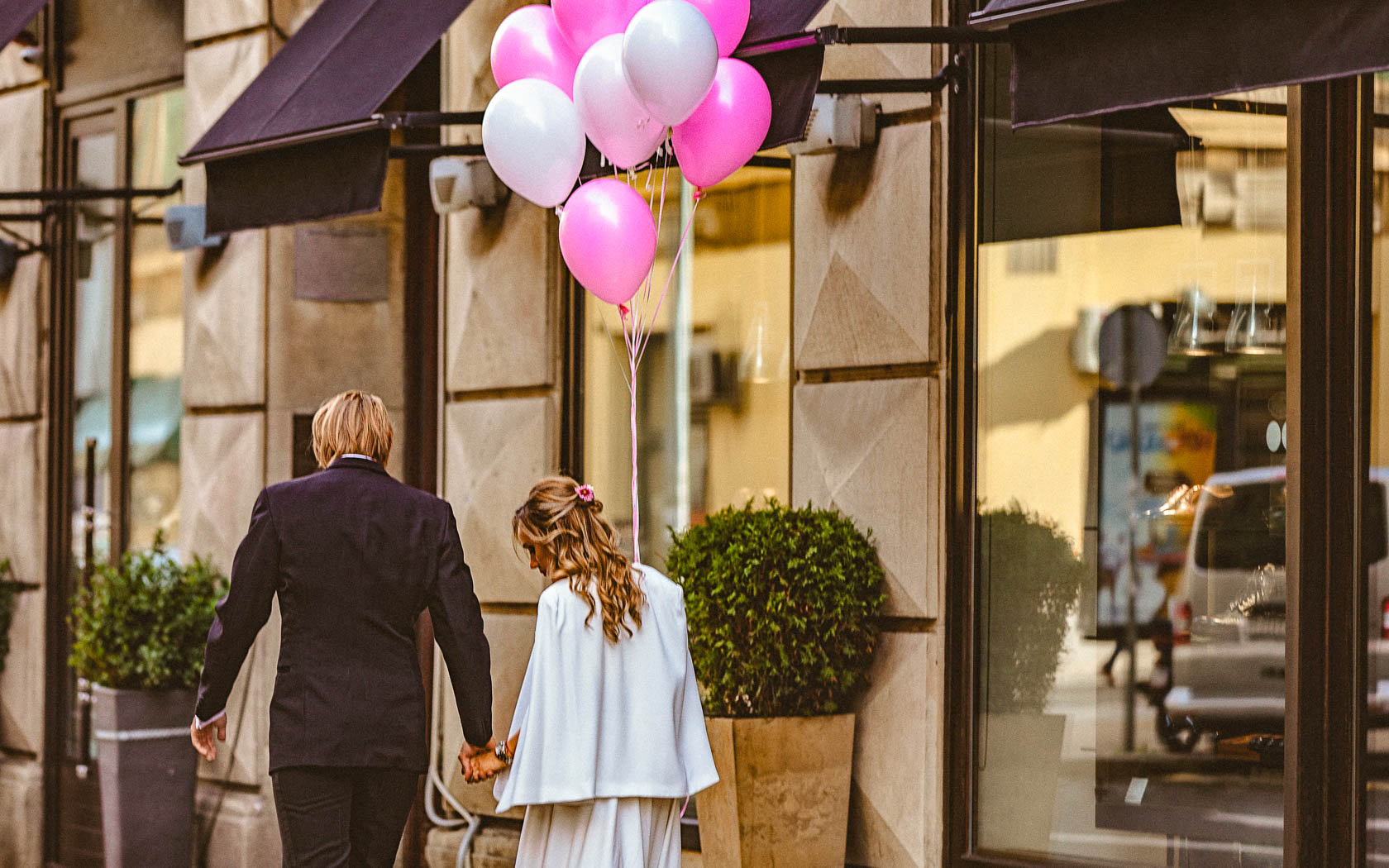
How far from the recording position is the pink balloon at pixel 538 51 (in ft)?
18.2

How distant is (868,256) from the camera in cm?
602

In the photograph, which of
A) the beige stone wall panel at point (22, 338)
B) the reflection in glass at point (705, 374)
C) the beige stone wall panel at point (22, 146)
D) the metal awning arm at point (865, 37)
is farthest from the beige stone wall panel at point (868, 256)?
the beige stone wall panel at point (22, 146)

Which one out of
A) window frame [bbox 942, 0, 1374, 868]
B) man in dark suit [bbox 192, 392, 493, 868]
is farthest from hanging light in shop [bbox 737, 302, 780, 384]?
man in dark suit [bbox 192, 392, 493, 868]

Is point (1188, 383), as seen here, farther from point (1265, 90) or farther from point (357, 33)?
point (357, 33)

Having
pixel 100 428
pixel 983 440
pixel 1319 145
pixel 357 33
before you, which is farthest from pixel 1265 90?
pixel 100 428

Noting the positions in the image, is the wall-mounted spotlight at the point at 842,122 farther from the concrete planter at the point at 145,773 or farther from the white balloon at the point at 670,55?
the concrete planter at the point at 145,773

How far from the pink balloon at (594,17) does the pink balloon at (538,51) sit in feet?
0.45

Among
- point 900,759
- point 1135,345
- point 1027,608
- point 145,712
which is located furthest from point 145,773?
point 1135,345

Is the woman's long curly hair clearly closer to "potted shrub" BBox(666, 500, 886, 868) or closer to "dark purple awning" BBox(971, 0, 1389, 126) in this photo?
"potted shrub" BBox(666, 500, 886, 868)

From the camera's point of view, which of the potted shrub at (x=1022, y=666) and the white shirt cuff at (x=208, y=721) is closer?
the white shirt cuff at (x=208, y=721)

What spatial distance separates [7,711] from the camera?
9742mm

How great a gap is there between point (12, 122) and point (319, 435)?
21.3 feet

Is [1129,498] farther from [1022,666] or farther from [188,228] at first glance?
[188,228]

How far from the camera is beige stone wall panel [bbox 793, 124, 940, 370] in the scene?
5.87 meters
